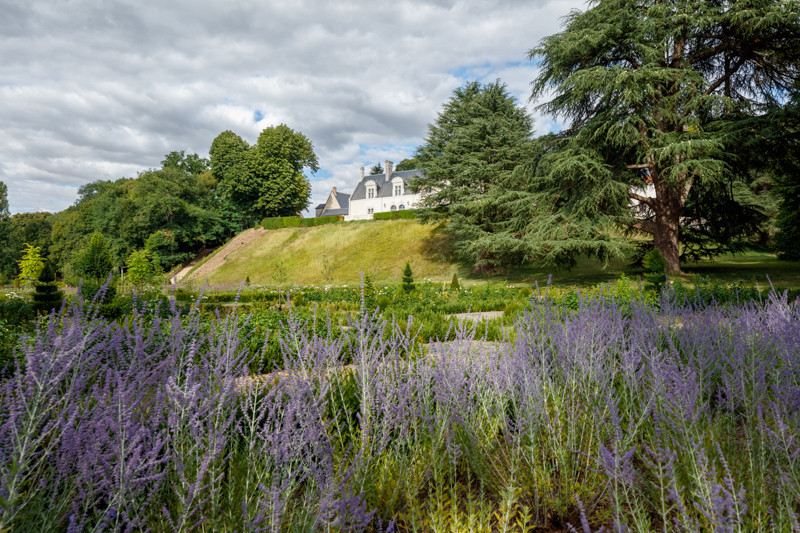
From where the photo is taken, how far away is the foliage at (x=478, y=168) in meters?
20.0

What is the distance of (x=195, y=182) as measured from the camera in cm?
3975

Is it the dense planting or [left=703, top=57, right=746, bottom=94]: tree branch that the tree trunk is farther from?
the dense planting

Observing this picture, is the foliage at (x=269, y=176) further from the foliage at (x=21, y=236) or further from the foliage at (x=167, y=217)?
the foliage at (x=21, y=236)

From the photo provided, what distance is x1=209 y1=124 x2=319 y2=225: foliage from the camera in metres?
39.8

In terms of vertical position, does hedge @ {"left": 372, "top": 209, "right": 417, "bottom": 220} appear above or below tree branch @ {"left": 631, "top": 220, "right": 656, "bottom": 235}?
above

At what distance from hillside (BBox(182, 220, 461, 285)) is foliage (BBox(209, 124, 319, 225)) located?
16.1 feet

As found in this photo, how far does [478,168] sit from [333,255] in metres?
12.3

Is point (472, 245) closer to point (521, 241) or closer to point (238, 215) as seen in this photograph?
point (521, 241)

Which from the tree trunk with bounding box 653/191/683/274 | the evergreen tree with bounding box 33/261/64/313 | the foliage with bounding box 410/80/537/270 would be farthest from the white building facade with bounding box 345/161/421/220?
the evergreen tree with bounding box 33/261/64/313

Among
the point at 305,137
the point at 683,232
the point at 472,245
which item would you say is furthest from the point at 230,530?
the point at 305,137

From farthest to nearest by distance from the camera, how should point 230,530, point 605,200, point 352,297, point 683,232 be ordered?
point 683,232 → point 605,200 → point 352,297 → point 230,530

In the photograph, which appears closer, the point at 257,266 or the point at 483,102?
the point at 483,102

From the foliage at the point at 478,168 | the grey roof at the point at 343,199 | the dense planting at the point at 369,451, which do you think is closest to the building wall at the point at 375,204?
the grey roof at the point at 343,199

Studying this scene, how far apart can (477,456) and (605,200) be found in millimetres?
15123
